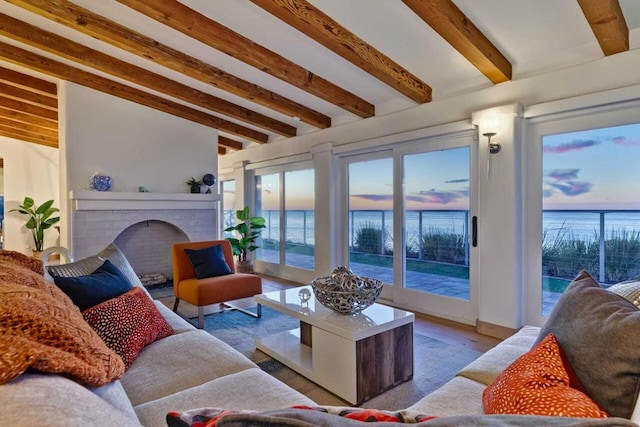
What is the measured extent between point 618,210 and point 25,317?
3.62 metres

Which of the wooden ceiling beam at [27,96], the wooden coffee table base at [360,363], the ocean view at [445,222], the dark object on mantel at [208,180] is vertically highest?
the wooden ceiling beam at [27,96]

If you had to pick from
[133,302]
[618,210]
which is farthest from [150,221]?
[618,210]

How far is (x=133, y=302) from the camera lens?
1918 mm

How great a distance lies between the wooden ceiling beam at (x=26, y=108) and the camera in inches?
215

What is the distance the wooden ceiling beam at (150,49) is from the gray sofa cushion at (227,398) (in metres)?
3.28

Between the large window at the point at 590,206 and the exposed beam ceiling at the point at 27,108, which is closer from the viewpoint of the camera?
the large window at the point at 590,206

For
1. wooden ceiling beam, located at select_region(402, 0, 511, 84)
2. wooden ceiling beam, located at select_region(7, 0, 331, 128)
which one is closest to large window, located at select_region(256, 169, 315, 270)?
wooden ceiling beam, located at select_region(7, 0, 331, 128)

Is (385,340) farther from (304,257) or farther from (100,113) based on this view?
(100,113)

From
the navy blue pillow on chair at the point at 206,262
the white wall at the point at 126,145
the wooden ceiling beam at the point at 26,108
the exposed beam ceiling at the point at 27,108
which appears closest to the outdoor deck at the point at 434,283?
the navy blue pillow on chair at the point at 206,262

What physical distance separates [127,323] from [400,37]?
2.86m

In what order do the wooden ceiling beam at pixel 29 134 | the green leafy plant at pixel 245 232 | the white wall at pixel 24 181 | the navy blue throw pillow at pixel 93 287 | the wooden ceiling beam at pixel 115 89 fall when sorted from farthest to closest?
the white wall at pixel 24 181 < the wooden ceiling beam at pixel 29 134 < the green leafy plant at pixel 245 232 < the wooden ceiling beam at pixel 115 89 < the navy blue throw pillow at pixel 93 287

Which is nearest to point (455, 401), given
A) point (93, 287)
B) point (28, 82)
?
point (93, 287)

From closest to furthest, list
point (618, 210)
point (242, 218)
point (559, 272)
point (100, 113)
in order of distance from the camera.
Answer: point (618, 210) → point (559, 272) → point (100, 113) → point (242, 218)

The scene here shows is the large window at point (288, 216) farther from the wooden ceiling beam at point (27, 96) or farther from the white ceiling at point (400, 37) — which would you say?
the wooden ceiling beam at point (27, 96)
